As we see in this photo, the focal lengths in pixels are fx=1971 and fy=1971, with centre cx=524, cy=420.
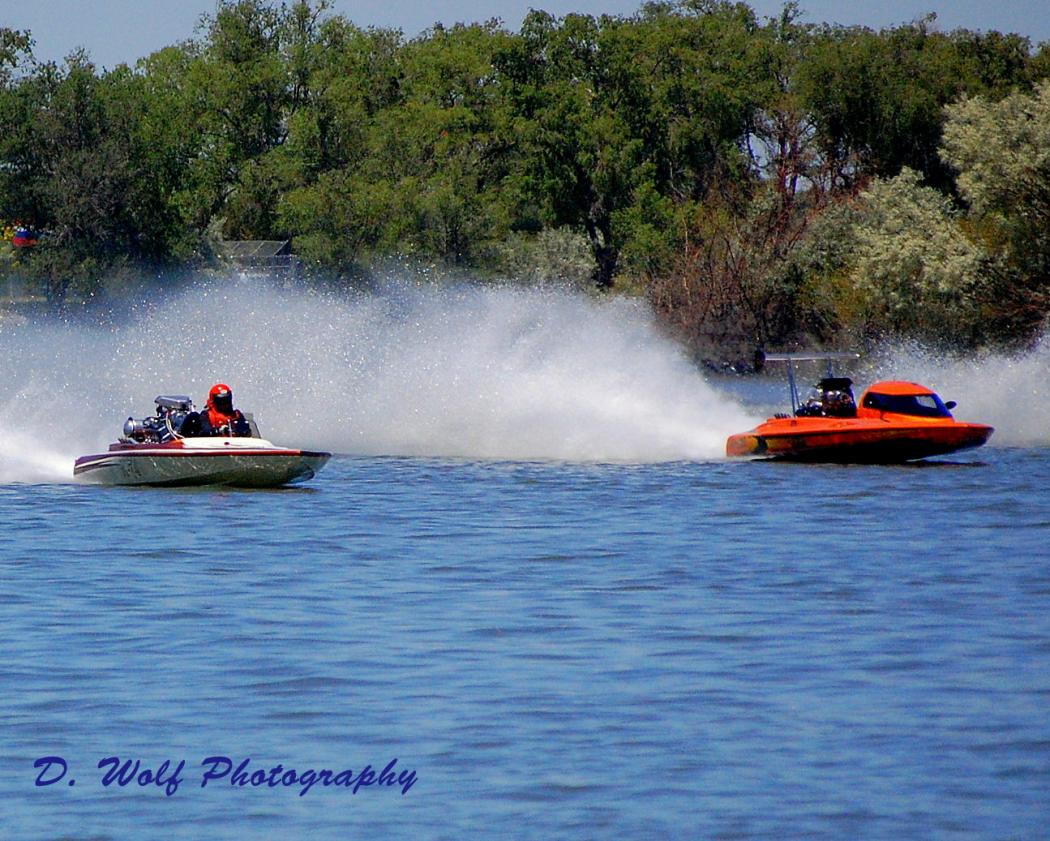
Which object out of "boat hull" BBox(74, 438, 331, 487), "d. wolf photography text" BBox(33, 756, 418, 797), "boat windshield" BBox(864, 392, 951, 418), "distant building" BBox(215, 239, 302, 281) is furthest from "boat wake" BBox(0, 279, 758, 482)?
"distant building" BBox(215, 239, 302, 281)

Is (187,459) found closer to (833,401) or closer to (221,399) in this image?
(221,399)

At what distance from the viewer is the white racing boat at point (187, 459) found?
68.9 feet

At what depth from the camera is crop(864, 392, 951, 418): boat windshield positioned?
78.8ft

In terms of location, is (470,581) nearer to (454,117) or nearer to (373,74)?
(454,117)

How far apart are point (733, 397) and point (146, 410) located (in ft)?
48.1

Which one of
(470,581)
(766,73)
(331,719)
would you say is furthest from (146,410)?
(766,73)

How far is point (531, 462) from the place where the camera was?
1062 inches

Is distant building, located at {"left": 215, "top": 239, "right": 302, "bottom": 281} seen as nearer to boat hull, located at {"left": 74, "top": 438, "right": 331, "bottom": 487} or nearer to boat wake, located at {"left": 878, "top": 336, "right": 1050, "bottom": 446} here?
boat wake, located at {"left": 878, "top": 336, "right": 1050, "bottom": 446}

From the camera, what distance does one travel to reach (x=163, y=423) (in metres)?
21.7

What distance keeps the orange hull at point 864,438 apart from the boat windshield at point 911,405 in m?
0.15

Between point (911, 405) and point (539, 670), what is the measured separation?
13.6 metres

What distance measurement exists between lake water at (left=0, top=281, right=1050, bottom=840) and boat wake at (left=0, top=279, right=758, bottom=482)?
4755 millimetres

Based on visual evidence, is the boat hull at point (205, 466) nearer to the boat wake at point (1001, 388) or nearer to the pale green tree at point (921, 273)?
the boat wake at point (1001, 388)

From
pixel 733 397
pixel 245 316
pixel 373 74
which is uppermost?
pixel 373 74
